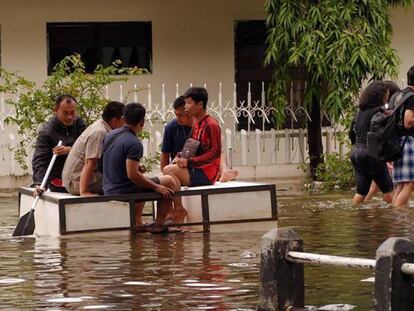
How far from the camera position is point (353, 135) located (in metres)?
16.2

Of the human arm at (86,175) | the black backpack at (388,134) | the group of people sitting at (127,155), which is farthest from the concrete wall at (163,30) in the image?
the black backpack at (388,134)

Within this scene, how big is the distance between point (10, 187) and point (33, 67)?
7.54 feet

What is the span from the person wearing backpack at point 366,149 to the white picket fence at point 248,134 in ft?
17.5

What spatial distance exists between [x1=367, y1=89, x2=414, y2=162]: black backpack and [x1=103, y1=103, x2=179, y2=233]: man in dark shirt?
2146 millimetres

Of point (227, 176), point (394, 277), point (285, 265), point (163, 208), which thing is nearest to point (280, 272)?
point (285, 265)

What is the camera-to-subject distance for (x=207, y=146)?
48.4 feet

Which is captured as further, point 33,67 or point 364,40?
point 33,67

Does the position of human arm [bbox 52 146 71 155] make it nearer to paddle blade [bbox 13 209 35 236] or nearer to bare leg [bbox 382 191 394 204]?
paddle blade [bbox 13 209 35 236]

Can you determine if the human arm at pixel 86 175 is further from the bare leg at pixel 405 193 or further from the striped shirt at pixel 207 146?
the bare leg at pixel 405 193

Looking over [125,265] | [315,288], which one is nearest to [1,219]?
[125,265]

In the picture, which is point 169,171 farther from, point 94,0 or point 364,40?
point 94,0

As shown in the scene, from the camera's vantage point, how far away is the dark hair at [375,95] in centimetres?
1516

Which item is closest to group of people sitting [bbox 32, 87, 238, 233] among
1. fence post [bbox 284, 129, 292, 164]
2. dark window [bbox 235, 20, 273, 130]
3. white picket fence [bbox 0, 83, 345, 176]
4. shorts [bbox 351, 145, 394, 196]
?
shorts [bbox 351, 145, 394, 196]

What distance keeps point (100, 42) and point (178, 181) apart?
8664mm
